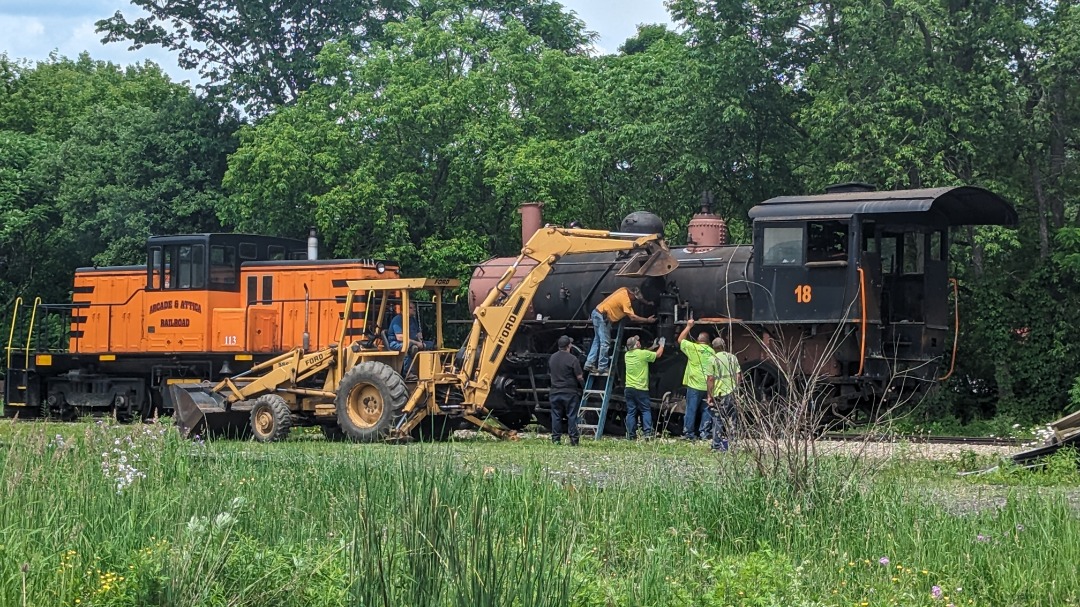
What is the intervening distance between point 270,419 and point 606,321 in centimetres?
568

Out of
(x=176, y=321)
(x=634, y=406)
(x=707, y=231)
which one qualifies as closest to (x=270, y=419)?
(x=634, y=406)

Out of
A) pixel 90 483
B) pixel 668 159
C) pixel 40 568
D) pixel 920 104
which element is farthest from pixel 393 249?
pixel 40 568

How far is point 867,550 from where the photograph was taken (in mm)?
8383

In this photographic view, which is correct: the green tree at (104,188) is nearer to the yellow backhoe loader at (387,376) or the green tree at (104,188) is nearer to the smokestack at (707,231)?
the yellow backhoe loader at (387,376)

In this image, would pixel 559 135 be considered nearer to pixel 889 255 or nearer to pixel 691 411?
pixel 889 255

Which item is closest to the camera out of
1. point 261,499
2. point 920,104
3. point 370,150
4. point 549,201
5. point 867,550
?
point 867,550

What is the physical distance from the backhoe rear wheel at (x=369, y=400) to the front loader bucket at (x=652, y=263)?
4350mm

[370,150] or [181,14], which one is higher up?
[181,14]

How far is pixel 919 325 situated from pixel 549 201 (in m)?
13.8

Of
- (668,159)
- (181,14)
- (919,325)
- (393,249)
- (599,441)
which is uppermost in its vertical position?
(181,14)

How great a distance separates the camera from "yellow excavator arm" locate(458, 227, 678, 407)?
1962 centimetres

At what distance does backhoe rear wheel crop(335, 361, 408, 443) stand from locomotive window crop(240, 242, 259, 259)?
7128mm

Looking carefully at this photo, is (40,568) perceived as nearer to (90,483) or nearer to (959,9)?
(90,483)

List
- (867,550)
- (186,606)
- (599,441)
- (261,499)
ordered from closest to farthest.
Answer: (186,606), (867,550), (261,499), (599,441)
